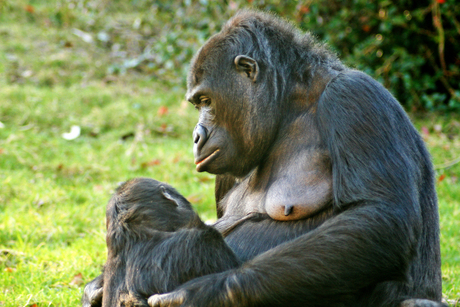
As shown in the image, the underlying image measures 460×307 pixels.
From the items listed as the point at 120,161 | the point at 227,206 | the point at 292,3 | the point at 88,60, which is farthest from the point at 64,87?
the point at 227,206

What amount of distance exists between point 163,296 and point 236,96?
5.05 feet

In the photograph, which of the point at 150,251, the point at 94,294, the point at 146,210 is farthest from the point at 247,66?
the point at 94,294

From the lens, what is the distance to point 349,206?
3.34 meters

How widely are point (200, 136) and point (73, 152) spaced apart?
5738 millimetres

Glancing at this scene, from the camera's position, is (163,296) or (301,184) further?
(301,184)

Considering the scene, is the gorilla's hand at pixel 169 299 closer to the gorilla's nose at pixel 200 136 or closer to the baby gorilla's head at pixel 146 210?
the baby gorilla's head at pixel 146 210

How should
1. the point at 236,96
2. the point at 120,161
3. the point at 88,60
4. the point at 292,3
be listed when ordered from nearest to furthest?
the point at 236,96
the point at 120,161
the point at 292,3
the point at 88,60

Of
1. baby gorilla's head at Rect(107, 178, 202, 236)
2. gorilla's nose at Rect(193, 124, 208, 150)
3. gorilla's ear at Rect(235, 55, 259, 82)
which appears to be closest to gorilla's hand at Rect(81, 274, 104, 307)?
baby gorilla's head at Rect(107, 178, 202, 236)

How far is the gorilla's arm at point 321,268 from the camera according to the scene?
3123 mm

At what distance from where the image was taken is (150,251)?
3.44 m

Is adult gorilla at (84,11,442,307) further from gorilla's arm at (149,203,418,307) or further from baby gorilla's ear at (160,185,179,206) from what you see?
baby gorilla's ear at (160,185,179,206)

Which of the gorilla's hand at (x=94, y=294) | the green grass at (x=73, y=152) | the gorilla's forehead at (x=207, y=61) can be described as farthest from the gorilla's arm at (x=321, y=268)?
Result: the green grass at (x=73, y=152)

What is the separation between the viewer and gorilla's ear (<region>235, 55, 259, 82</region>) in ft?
13.0

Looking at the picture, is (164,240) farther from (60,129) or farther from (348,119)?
(60,129)
